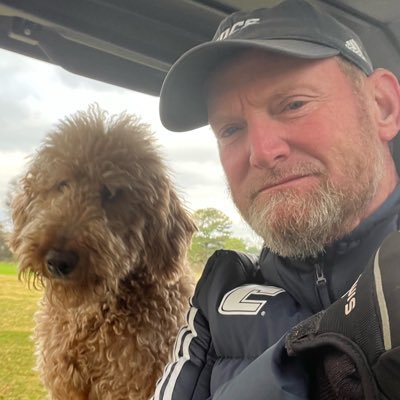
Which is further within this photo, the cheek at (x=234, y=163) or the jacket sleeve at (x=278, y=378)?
the cheek at (x=234, y=163)

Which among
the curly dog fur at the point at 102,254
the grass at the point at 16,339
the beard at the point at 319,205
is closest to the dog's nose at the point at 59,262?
the curly dog fur at the point at 102,254

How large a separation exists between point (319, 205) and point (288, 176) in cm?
13

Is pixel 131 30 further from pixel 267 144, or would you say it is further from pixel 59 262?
pixel 59 262

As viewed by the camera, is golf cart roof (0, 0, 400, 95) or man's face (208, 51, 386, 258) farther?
golf cart roof (0, 0, 400, 95)

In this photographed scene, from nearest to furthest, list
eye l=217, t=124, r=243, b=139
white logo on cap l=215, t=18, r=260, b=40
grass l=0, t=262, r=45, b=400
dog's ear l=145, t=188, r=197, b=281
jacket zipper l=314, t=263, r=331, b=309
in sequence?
1. jacket zipper l=314, t=263, r=331, b=309
2. white logo on cap l=215, t=18, r=260, b=40
3. eye l=217, t=124, r=243, b=139
4. grass l=0, t=262, r=45, b=400
5. dog's ear l=145, t=188, r=197, b=281

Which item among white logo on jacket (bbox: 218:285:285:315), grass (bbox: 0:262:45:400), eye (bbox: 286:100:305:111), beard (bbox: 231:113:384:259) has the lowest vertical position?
grass (bbox: 0:262:45:400)

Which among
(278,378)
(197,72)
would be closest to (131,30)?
(197,72)

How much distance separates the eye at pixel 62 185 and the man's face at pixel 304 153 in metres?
0.97

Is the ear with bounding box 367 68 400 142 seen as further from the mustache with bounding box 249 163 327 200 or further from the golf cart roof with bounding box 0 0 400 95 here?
the golf cart roof with bounding box 0 0 400 95

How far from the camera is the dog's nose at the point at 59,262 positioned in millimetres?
2250

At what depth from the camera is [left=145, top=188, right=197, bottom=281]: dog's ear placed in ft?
8.46

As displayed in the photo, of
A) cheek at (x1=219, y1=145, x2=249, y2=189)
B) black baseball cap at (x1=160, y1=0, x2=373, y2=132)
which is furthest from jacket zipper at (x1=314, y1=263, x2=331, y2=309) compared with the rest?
black baseball cap at (x1=160, y1=0, x2=373, y2=132)

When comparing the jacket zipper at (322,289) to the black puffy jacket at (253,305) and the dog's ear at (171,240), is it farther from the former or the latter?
the dog's ear at (171,240)

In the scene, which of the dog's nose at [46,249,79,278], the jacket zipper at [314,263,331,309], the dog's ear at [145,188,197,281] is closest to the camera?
the jacket zipper at [314,263,331,309]
